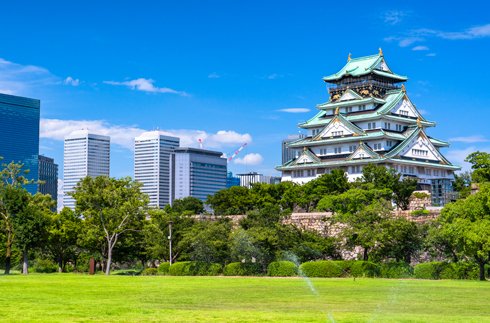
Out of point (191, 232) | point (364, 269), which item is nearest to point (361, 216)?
point (364, 269)

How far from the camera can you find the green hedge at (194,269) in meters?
48.9

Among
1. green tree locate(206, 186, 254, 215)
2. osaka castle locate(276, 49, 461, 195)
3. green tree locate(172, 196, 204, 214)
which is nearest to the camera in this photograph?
green tree locate(206, 186, 254, 215)

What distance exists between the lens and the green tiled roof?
260 ft

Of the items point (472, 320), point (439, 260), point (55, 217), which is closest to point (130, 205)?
point (55, 217)

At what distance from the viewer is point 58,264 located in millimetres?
57906

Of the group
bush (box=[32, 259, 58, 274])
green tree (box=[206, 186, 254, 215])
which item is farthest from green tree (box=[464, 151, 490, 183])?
bush (box=[32, 259, 58, 274])

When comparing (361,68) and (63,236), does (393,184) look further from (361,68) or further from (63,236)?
(63,236)

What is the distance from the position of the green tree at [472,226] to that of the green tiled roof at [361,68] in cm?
4325

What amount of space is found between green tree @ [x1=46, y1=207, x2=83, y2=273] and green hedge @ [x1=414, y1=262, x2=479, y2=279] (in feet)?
97.4

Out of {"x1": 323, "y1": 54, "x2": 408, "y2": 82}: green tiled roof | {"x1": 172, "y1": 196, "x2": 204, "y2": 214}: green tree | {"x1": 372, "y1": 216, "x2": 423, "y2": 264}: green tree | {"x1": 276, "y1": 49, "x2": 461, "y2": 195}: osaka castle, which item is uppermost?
{"x1": 323, "y1": 54, "x2": 408, "y2": 82}: green tiled roof

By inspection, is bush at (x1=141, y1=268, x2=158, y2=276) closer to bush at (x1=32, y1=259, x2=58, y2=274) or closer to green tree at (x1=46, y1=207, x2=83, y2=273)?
green tree at (x1=46, y1=207, x2=83, y2=273)

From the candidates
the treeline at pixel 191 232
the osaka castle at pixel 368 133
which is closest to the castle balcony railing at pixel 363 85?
the osaka castle at pixel 368 133

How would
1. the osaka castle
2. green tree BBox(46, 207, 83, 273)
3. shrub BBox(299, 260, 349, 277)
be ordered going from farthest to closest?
the osaka castle, green tree BBox(46, 207, 83, 273), shrub BBox(299, 260, 349, 277)

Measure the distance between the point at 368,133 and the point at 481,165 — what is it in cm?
3196
